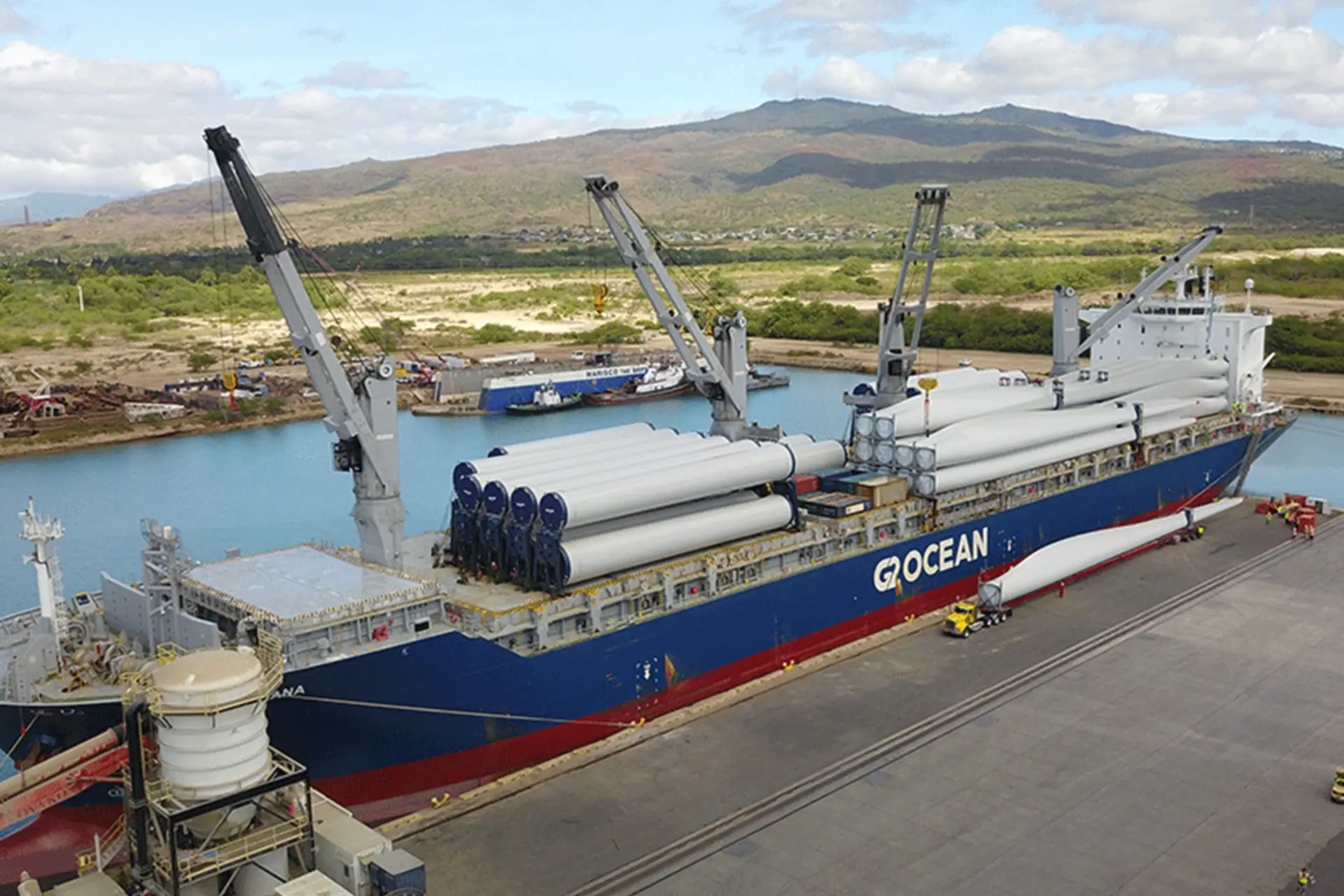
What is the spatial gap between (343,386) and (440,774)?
6.51 meters

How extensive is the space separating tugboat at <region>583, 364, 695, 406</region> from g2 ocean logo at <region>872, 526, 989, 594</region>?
38673 mm

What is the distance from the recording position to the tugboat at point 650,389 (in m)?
65.2

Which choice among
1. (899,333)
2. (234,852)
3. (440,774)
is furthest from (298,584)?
(899,333)

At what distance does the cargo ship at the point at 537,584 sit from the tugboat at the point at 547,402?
3455 centimetres

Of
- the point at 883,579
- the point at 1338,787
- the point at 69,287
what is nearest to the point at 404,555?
the point at 883,579

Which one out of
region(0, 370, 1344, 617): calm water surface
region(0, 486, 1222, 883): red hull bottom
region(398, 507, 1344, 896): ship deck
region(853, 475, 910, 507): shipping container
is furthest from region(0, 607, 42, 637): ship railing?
region(853, 475, 910, 507): shipping container

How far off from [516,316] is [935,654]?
83586mm

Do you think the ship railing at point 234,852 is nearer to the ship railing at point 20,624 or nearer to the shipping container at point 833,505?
the ship railing at point 20,624

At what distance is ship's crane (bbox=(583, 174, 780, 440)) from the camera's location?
26719 mm

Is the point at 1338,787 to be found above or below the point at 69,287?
below

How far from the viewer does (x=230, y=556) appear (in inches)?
819

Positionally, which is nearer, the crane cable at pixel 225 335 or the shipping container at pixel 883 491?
the shipping container at pixel 883 491

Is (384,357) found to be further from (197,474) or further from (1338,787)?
(197,474)

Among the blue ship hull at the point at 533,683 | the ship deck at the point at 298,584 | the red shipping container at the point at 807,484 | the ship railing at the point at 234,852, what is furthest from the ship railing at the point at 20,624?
the red shipping container at the point at 807,484
